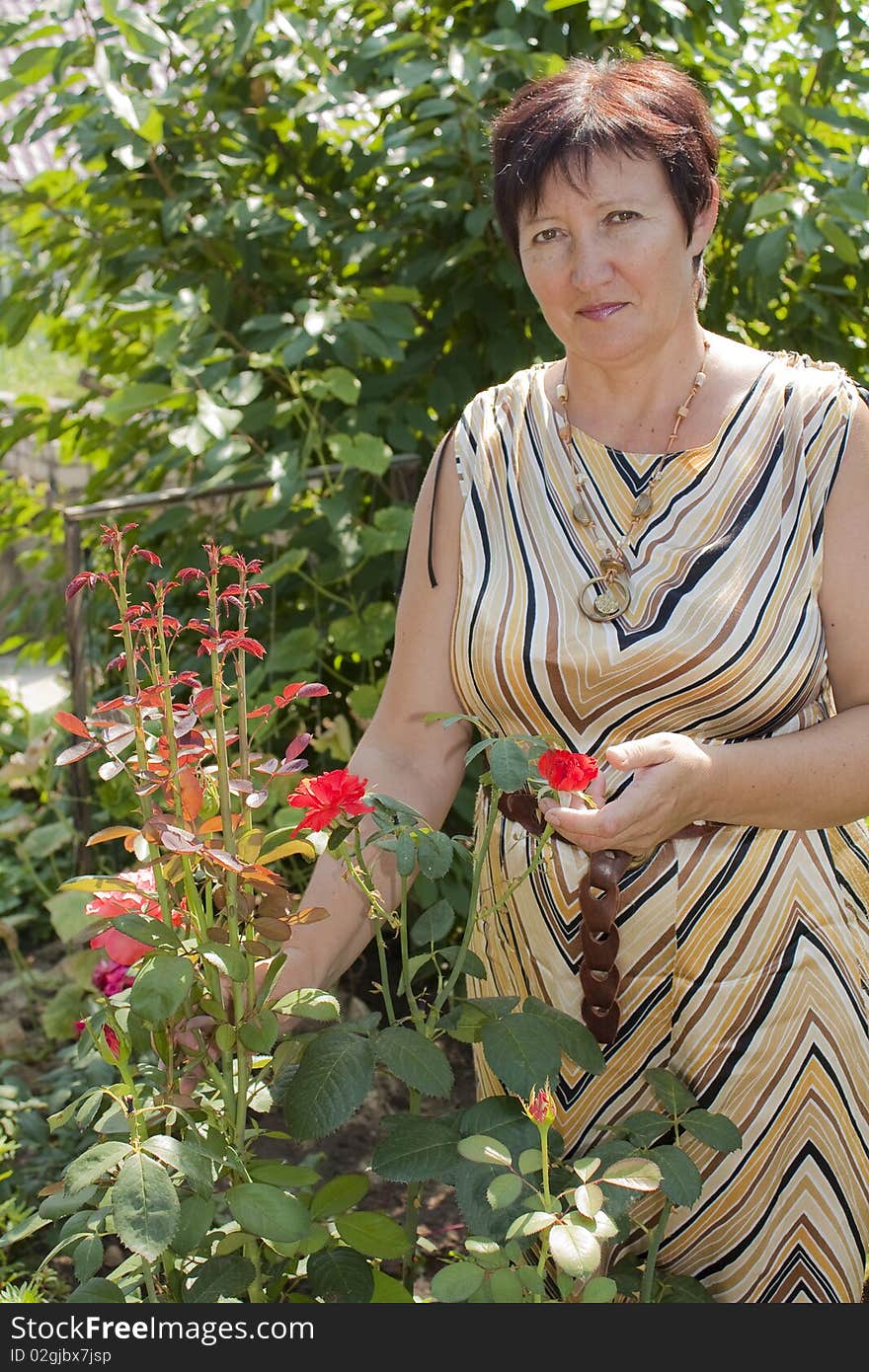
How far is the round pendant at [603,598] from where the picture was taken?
1.45 m

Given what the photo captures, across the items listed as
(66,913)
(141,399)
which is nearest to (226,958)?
(66,913)

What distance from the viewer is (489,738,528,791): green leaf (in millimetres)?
1079

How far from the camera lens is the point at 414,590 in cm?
162

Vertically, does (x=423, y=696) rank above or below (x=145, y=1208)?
above

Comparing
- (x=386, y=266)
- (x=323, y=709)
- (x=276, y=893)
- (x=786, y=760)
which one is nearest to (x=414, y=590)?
(x=786, y=760)

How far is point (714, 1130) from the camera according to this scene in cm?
126

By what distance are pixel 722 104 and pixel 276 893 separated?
222 cm

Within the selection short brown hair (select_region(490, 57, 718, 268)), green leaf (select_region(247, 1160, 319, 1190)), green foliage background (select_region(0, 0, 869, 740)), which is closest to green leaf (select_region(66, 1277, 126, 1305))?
green leaf (select_region(247, 1160, 319, 1190))

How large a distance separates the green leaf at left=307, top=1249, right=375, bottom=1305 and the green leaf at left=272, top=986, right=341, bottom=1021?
185 millimetres

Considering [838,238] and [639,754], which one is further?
[838,238]

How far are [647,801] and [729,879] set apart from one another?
0.26 m

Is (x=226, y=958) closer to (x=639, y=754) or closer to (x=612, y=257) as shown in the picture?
(x=639, y=754)

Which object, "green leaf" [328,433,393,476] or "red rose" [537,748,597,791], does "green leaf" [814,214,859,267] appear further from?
"red rose" [537,748,597,791]

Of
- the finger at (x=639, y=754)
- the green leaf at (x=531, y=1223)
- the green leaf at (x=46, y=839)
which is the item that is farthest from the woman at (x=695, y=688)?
the green leaf at (x=46, y=839)
